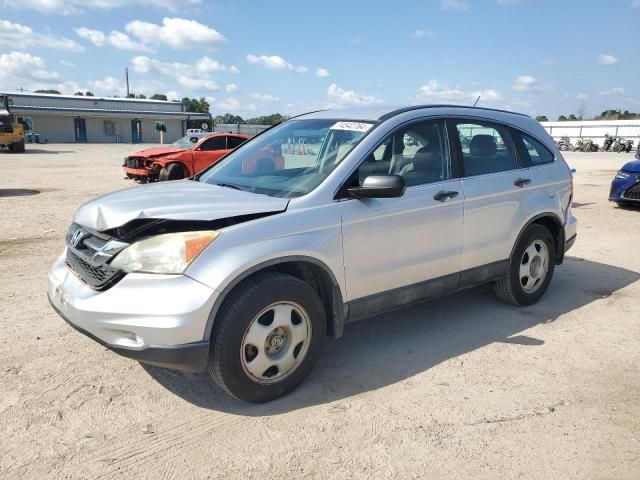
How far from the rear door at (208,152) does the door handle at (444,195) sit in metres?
11.4

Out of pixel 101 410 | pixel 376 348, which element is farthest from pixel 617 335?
pixel 101 410

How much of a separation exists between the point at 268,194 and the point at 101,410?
5.62 feet

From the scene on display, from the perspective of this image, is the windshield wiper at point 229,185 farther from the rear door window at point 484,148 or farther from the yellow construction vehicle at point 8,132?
the yellow construction vehicle at point 8,132

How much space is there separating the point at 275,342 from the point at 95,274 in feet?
3.86

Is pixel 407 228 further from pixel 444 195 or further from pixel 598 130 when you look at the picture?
pixel 598 130

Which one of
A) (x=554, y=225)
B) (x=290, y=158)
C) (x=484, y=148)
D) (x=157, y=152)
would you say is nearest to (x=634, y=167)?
(x=554, y=225)

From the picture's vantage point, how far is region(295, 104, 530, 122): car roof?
3.91 metres

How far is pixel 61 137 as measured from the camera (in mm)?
50562

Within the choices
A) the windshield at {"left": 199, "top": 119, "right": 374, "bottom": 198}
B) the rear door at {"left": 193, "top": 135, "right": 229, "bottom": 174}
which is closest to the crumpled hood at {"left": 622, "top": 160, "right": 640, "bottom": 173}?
the windshield at {"left": 199, "top": 119, "right": 374, "bottom": 198}

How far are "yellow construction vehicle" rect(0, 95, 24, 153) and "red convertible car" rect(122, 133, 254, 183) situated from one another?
19.4 metres

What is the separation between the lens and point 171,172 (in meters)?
14.2

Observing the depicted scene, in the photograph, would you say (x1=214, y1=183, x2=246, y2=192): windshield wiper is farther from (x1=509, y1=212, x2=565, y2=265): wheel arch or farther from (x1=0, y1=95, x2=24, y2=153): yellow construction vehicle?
(x1=0, y1=95, x2=24, y2=153): yellow construction vehicle

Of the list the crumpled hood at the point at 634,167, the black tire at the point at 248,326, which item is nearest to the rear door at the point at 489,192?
the black tire at the point at 248,326

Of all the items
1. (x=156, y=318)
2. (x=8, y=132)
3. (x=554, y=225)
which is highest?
(x=8, y=132)
